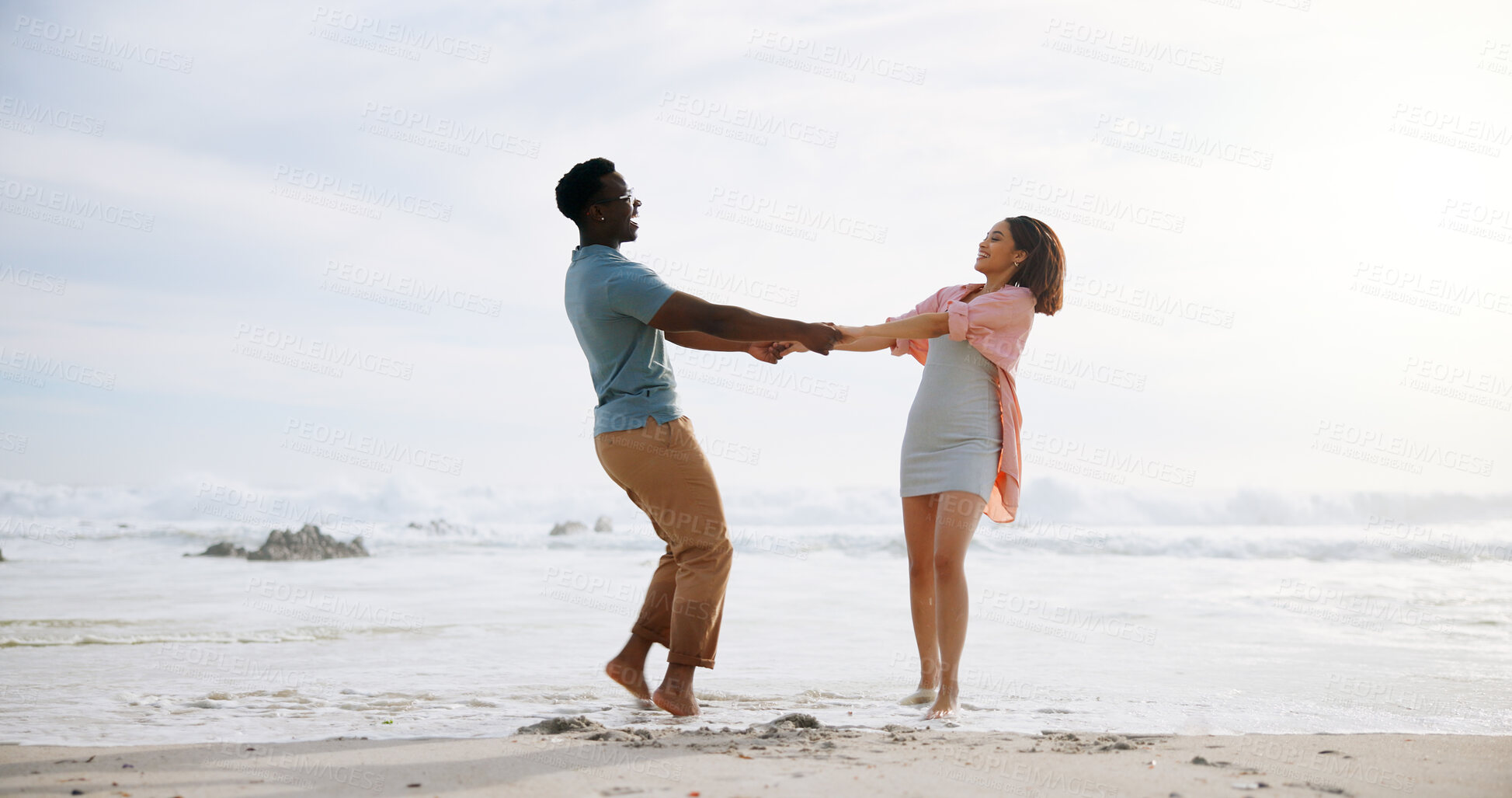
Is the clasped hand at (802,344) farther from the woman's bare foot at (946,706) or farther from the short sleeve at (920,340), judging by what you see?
the woman's bare foot at (946,706)

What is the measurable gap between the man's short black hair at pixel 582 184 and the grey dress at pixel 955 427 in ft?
5.09

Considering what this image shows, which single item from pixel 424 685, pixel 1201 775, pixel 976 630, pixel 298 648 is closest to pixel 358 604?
pixel 298 648

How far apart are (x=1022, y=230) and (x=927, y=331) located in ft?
1.90

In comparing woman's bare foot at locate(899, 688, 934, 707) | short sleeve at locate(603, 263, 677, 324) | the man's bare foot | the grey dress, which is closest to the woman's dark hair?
the grey dress

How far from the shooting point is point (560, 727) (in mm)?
3254

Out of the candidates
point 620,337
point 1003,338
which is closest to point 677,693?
point 620,337

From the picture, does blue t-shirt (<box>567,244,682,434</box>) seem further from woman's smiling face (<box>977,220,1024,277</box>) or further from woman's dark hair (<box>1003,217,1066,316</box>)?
woman's dark hair (<box>1003,217,1066,316</box>)

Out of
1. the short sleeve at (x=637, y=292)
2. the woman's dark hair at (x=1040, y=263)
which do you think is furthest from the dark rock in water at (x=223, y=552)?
the woman's dark hair at (x=1040, y=263)

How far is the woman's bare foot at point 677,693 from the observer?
3.57 meters

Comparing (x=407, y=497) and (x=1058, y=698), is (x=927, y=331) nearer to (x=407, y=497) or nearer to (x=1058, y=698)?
(x=1058, y=698)

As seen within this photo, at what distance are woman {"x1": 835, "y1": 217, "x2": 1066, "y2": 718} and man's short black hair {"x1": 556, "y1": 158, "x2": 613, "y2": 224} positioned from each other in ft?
4.07

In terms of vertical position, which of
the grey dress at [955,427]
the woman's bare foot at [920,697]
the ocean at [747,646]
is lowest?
→ the ocean at [747,646]

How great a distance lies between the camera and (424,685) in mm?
4418

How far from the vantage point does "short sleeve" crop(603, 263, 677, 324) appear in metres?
3.42
